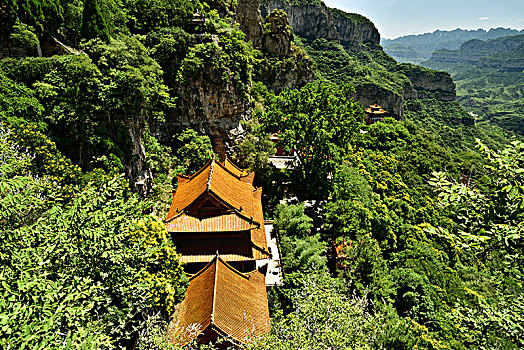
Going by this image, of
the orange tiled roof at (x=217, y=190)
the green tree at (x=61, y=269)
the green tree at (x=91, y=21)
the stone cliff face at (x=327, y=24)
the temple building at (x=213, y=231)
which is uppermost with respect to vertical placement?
the stone cliff face at (x=327, y=24)

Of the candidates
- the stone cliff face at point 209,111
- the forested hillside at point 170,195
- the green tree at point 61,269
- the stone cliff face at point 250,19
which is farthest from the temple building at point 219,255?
the stone cliff face at point 250,19

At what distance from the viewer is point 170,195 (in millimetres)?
25547

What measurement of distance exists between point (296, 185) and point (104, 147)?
17.3 metres

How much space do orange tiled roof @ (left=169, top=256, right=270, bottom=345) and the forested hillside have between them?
81 centimetres

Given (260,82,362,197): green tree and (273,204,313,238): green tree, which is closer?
(273,204,313,238): green tree

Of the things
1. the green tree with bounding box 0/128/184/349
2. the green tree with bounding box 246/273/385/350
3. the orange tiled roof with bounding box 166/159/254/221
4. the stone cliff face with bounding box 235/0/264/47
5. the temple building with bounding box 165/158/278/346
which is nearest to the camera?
the green tree with bounding box 0/128/184/349

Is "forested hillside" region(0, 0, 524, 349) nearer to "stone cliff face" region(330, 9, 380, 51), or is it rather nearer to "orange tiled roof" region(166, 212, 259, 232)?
"orange tiled roof" region(166, 212, 259, 232)

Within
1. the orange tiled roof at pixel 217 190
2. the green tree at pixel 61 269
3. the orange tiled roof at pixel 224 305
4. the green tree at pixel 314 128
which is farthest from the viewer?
the green tree at pixel 314 128

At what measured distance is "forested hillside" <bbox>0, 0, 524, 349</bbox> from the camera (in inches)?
259

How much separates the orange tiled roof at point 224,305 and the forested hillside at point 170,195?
2.65 feet

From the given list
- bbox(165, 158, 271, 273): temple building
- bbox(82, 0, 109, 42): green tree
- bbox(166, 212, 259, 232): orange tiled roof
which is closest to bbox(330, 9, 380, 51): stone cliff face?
bbox(82, 0, 109, 42): green tree

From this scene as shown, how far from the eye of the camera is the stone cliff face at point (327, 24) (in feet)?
393

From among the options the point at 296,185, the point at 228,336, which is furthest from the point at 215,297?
the point at 296,185

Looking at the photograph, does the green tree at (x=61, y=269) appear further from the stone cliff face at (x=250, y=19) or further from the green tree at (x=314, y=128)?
the stone cliff face at (x=250, y=19)
